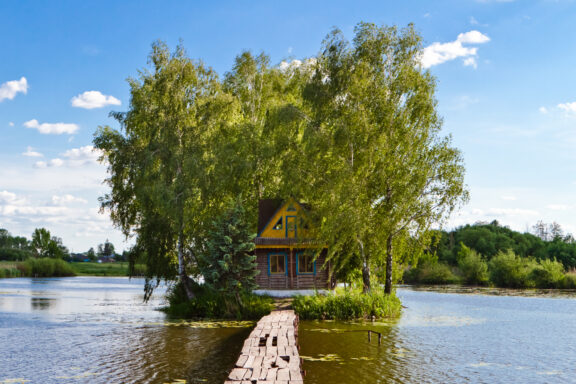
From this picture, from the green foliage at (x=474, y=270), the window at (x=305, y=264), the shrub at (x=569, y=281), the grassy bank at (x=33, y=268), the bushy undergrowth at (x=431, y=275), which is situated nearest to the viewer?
the window at (x=305, y=264)

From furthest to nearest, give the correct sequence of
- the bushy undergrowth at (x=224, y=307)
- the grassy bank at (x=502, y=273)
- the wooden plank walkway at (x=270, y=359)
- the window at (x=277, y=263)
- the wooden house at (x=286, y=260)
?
the grassy bank at (x=502, y=273) < the window at (x=277, y=263) < the wooden house at (x=286, y=260) < the bushy undergrowth at (x=224, y=307) < the wooden plank walkway at (x=270, y=359)

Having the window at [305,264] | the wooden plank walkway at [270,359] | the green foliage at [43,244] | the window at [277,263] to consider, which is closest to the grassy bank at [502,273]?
the window at [305,264]

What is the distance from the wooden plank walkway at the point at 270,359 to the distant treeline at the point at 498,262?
48.8 feet

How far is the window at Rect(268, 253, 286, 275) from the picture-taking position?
3027 centimetres

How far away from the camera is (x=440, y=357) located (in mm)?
17250

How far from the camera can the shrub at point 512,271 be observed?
5261cm

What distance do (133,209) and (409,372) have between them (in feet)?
77.2

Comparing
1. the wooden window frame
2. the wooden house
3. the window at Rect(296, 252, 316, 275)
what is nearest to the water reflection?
the wooden house

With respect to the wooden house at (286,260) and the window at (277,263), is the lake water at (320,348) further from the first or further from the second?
the window at (277,263)

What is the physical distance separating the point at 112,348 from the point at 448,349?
43.2 feet

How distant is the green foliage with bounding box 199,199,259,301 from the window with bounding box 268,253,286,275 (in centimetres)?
391

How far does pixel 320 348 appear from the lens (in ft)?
60.1

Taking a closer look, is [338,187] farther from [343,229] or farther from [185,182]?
[185,182]

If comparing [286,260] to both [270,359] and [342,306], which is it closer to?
[342,306]
